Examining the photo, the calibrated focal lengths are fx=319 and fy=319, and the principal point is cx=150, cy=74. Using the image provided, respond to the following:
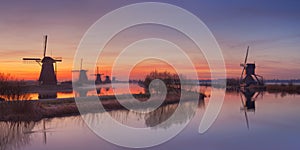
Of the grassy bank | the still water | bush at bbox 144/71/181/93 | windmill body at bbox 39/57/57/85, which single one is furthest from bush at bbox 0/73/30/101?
the grassy bank

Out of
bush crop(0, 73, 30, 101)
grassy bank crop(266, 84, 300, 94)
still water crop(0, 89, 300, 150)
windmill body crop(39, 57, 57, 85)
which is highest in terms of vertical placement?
windmill body crop(39, 57, 57, 85)

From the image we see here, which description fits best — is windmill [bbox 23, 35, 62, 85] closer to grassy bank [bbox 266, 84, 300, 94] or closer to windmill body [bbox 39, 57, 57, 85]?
windmill body [bbox 39, 57, 57, 85]

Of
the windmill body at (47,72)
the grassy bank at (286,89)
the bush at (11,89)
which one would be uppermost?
the windmill body at (47,72)

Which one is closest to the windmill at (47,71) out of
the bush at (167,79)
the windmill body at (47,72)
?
the windmill body at (47,72)

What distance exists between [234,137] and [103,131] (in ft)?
20.5

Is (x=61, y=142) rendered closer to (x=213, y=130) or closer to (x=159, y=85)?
(x=213, y=130)

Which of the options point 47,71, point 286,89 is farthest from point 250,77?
point 47,71

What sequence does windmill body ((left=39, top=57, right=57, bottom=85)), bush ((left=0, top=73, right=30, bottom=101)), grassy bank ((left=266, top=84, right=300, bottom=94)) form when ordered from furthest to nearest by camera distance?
1. grassy bank ((left=266, top=84, right=300, bottom=94))
2. windmill body ((left=39, top=57, right=57, bottom=85))
3. bush ((left=0, top=73, right=30, bottom=101))

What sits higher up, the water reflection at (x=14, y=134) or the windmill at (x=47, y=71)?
the windmill at (x=47, y=71)

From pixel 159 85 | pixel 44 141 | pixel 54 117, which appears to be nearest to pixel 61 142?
pixel 44 141

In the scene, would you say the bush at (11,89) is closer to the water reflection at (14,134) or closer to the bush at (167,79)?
the water reflection at (14,134)

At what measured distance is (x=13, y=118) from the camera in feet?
55.3

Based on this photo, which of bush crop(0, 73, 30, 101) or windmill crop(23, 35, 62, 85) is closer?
bush crop(0, 73, 30, 101)

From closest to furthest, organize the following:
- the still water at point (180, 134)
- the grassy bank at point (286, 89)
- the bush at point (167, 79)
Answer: the still water at point (180, 134)
the bush at point (167, 79)
the grassy bank at point (286, 89)
